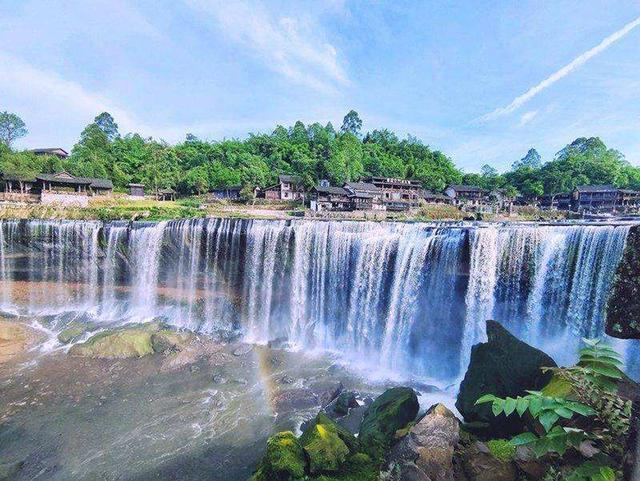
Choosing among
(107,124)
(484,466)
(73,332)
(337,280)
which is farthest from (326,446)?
(107,124)

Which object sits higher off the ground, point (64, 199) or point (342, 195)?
point (342, 195)

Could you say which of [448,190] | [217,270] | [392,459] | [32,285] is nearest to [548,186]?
[448,190]

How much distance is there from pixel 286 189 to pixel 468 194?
41488 millimetres

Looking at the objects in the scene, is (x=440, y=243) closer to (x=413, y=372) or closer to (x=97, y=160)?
(x=413, y=372)

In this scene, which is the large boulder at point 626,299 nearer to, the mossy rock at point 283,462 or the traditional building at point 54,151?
the mossy rock at point 283,462

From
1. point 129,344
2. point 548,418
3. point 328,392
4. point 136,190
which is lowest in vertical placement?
point 129,344

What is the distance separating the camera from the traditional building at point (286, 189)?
6149 centimetres

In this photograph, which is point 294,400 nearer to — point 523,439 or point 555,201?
point 523,439

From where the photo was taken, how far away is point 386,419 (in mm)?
10203

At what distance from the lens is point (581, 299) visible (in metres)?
14.2

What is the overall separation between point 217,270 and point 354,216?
23.3m

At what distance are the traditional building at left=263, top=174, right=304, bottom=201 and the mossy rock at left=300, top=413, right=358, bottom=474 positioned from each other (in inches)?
2100

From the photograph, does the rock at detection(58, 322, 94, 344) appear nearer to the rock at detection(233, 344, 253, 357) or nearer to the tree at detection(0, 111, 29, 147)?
the rock at detection(233, 344, 253, 357)

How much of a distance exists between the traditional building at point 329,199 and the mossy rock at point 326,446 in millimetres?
45302
